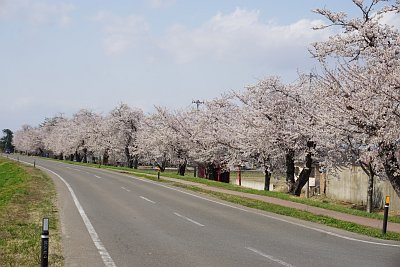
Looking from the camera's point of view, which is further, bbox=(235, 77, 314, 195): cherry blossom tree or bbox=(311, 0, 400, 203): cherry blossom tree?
bbox=(235, 77, 314, 195): cherry blossom tree

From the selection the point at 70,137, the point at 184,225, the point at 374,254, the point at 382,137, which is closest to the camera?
the point at 374,254

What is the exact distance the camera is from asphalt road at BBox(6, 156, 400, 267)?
29.1 feet

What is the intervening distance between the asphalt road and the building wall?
14.8 meters

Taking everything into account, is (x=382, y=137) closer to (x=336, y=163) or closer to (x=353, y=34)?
(x=353, y=34)

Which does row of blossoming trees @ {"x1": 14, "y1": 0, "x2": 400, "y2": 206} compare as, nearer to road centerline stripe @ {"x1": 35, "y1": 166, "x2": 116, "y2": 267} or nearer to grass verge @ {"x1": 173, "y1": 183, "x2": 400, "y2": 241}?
grass verge @ {"x1": 173, "y1": 183, "x2": 400, "y2": 241}

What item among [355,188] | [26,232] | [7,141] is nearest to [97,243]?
[26,232]

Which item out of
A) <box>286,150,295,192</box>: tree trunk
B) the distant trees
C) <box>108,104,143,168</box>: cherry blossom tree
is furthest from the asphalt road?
the distant trees

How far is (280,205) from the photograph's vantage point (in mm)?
19953

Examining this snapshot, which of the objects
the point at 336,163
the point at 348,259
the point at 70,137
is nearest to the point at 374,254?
the point at 348,259

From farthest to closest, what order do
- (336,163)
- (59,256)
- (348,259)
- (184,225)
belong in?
(336,163), (184,225), (348,259), (59,256)

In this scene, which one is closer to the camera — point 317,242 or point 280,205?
point 317,242

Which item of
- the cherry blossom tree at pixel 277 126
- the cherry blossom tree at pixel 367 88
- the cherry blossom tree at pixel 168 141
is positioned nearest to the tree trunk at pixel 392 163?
the cherry blossom tree at pixel 367 88

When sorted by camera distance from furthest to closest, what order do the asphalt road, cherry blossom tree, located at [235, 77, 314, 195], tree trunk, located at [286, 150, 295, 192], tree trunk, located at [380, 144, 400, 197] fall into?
tree trunk, located at [286, 150, 295, 192] → cherry blossom tree, located at [235, 77, 314, 195] → tree trunk, located at [380, 144, 400, 197] → the asphalt road

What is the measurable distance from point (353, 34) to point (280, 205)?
300 inches
